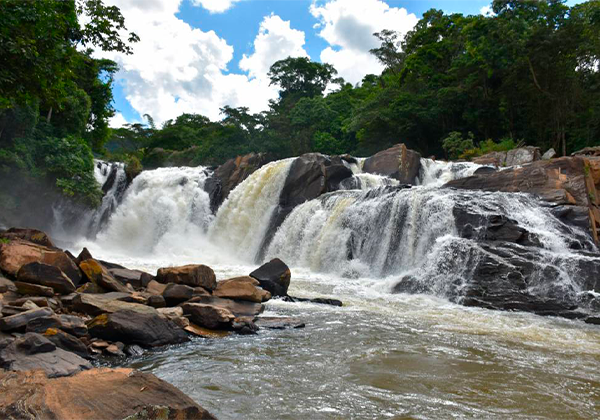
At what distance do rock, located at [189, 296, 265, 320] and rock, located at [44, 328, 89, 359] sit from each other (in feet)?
9.00

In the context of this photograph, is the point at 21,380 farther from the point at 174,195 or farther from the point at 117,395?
the point at 174,195

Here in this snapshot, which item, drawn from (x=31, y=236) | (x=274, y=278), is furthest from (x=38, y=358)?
(x=31, y=236)

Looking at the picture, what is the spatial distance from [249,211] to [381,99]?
1567cm

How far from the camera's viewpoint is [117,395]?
335 centimetres

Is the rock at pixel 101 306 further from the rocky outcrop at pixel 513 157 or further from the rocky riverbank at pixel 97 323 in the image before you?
the rocky outcrop at pixel 513 157

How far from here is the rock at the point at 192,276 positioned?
8953 mm

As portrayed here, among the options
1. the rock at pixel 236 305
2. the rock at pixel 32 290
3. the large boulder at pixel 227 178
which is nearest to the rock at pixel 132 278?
the rock at pixel 236 305

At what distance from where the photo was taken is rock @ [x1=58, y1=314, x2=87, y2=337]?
5.64 metres

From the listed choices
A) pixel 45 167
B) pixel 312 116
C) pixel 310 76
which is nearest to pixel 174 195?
pixel 45 167

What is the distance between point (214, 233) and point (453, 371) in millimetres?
17638

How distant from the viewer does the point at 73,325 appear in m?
5.75

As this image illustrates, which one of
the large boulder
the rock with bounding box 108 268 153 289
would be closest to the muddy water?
the rock with bounding box 108 268 153 289

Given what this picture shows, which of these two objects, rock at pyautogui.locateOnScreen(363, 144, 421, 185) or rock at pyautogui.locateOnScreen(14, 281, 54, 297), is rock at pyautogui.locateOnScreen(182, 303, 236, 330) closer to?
rock at pyautogui.locateOnScreen(14, 281, 54, 297)

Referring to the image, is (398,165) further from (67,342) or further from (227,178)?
(67,342)
